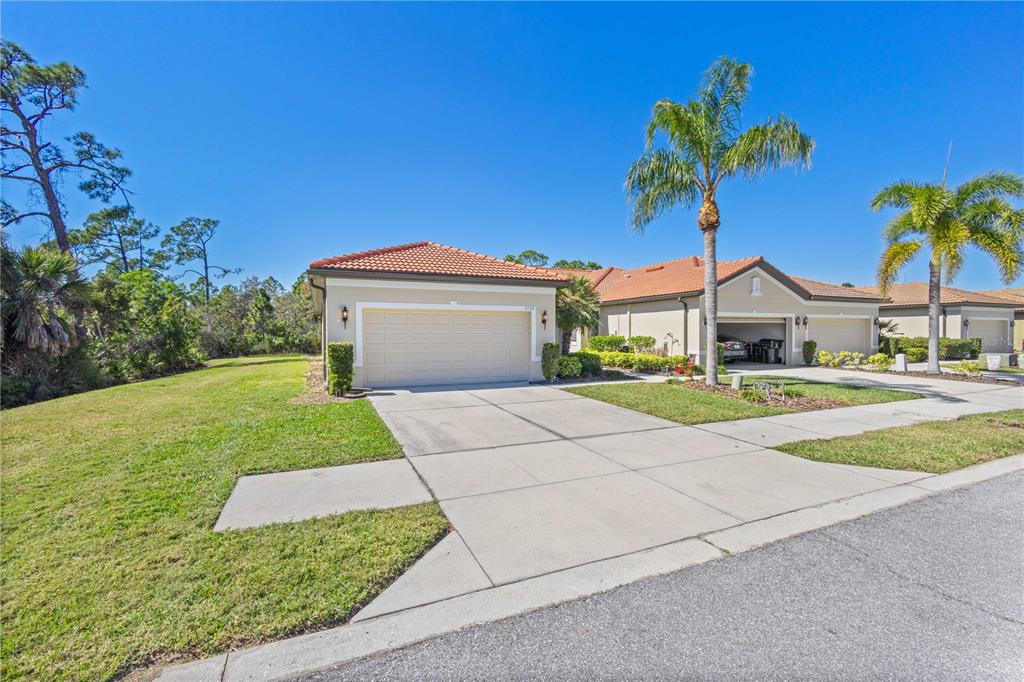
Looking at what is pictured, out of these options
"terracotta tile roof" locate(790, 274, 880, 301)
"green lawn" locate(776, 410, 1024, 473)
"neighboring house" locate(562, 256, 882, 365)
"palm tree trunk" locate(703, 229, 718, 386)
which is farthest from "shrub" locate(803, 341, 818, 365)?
"green lawn" locate(776, 410, 1024, 473)

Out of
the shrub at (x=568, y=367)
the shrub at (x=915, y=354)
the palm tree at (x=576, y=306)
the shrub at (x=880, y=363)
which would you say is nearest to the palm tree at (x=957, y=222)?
the shrub at (x=880, y=363)

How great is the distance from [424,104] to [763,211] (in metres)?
14.6

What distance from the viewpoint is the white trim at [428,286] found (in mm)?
11531

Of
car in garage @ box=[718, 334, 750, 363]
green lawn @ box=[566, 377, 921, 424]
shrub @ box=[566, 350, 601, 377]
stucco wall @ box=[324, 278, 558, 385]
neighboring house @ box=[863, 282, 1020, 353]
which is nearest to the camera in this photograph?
green lawn @ box=[566, 377, 921, 424]

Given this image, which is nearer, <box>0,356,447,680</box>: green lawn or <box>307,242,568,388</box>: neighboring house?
<box>0,356,447,680</box>: green lawn

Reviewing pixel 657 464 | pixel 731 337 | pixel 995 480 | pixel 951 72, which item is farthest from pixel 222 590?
pixel 731 337

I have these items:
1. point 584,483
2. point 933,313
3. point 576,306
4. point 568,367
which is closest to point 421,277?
point 568,367

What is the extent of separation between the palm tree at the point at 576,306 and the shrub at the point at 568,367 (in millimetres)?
2398

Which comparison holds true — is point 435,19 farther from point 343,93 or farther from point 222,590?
point 222,590

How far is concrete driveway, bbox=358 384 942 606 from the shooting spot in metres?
3.44

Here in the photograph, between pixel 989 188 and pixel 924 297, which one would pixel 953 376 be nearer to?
pixel 989 188

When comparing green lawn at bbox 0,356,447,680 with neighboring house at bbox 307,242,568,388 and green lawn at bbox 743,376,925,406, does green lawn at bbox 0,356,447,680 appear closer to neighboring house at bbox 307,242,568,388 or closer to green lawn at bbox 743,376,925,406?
neighboring house at bbox 307,242,568,388

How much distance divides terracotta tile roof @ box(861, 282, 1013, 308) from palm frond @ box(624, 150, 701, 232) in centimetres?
1819

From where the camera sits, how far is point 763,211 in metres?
18.4
